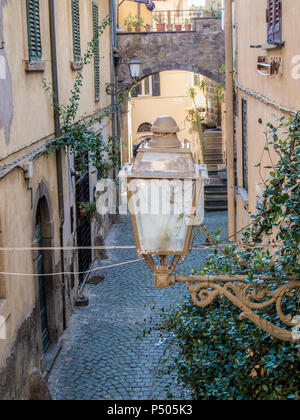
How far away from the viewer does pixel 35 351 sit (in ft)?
27.7

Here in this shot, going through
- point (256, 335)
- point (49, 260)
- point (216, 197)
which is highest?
point (256, 335)

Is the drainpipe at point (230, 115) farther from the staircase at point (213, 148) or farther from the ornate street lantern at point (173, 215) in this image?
the staircase at point (213, 148)

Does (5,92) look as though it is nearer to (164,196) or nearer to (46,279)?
(46,279)

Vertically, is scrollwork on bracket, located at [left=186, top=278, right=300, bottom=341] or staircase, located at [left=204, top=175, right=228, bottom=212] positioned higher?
scrollwork on bracket, located at [left=186, top=278, right=300, bottom=341]

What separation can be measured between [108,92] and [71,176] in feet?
23.8

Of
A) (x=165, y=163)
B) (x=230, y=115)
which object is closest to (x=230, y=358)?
(x=165, y=163)

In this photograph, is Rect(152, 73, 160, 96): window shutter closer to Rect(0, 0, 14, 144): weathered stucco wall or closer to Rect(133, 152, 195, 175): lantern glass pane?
Rect(0, 0, 14, 144): weathered stucco wall

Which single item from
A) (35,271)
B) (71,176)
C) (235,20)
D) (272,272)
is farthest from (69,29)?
(272,272)

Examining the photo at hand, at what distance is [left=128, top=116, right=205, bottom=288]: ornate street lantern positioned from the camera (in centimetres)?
388

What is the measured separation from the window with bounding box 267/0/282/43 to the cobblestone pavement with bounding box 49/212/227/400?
3129 mm

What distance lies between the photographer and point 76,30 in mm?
12625

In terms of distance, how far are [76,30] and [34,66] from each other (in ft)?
14.1

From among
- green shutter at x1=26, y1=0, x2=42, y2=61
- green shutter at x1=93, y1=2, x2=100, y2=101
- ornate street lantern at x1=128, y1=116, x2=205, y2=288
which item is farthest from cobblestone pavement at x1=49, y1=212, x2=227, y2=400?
green shutter at x1=93, y1=2, x2=100, y2=101
